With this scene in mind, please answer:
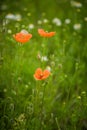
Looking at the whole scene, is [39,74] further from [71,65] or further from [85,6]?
[85,6]

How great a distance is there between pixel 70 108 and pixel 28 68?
52 centimetres

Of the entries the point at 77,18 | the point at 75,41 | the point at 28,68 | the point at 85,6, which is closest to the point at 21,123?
the point at 28,68

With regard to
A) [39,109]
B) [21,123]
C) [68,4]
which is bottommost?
[68,4]

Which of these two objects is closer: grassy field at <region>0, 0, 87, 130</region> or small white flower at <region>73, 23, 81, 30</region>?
grassy field at <region>0, 0, 87, 130</region>

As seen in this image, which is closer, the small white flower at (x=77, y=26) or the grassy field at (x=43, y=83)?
the grassy field at (x=43, y=83)

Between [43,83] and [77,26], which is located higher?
[43,83]

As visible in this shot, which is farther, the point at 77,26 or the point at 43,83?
the point at 77,26

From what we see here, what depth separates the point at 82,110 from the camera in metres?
2.47

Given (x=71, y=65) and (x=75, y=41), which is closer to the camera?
(x=71, y=65)

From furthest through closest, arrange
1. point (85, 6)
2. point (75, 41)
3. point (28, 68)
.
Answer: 1. point (85, 6)
2. point (75, 41)
3. point (28, 68)

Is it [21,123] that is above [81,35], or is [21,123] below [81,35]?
above

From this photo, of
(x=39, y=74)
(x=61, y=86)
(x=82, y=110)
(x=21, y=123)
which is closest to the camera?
(x=21, y=123)

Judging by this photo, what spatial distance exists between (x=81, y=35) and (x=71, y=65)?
2.98 ft

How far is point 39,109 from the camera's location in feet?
8.49
